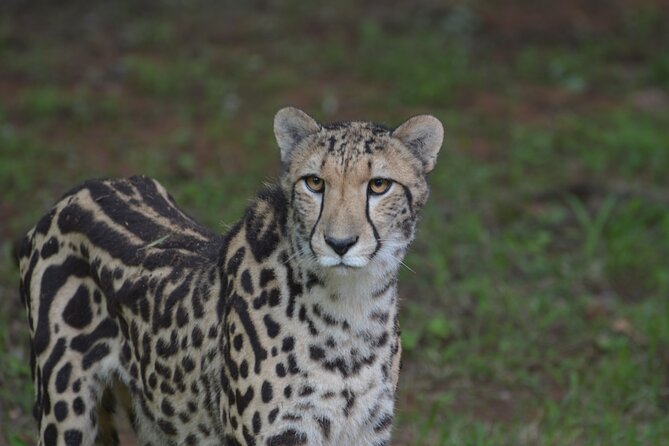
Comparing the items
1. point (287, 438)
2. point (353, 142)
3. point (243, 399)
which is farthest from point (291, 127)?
Answer: point (287, 438)

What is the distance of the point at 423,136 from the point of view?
4547mm

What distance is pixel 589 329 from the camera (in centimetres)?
761

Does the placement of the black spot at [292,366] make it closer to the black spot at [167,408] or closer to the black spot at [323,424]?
the black spot at [323,424]

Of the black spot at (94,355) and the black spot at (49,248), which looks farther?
the black spot at (49,248)

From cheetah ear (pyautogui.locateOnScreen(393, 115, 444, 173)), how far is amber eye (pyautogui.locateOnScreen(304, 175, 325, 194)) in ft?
1.33

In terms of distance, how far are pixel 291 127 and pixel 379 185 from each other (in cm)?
51

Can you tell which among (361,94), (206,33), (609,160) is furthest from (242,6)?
(609,160)

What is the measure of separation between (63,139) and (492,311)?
3960mm

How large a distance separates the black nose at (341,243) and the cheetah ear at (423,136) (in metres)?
0.61

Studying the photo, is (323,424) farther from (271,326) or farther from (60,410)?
(60,410)

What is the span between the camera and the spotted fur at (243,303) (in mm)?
4270

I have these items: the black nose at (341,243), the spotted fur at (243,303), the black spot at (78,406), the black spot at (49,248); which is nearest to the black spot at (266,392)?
the spotted fur at (243,303)

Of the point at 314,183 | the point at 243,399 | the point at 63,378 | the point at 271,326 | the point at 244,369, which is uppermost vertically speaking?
the point at 314,183

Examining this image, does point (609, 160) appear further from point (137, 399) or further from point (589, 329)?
point (137, 399)
